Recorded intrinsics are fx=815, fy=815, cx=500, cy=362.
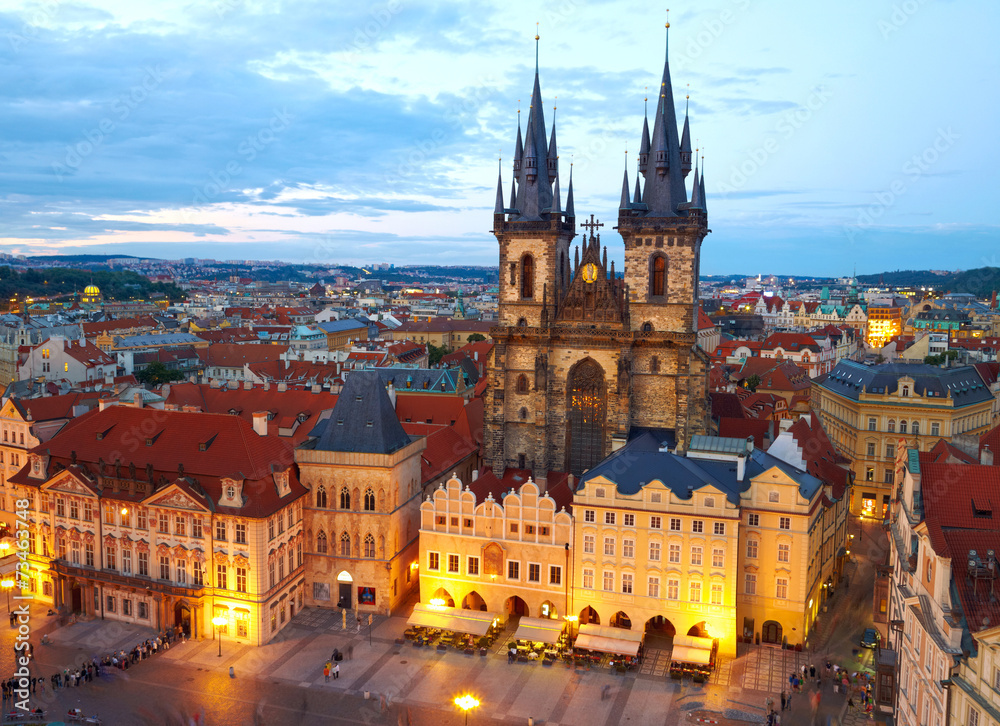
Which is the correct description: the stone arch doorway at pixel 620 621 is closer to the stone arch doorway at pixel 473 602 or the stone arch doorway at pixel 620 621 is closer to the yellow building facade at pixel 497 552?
the yellow building facade at pixel 497 552

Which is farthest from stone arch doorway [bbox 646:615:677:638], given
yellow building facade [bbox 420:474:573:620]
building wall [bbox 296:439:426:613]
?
building wall [bbox 296:439:426:613]

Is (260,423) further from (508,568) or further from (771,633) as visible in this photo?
(771,633)

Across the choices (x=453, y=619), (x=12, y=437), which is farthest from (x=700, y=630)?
(x=12, y=437)

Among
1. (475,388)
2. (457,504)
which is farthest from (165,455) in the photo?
(475,388)

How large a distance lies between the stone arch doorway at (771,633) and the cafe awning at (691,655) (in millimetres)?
6102

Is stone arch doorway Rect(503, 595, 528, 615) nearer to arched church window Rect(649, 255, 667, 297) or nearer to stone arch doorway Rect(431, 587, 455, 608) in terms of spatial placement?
stone arch doorway Rect(431, 587, 455, 608)

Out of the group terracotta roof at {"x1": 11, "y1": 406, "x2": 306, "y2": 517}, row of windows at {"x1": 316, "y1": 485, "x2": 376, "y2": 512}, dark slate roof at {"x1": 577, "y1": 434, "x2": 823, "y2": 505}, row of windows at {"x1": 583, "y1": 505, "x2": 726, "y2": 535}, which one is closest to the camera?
row of windows at {"x1": 583, "y1": 505, "x2": 726, "y2": 535}

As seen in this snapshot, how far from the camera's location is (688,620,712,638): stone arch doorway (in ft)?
177

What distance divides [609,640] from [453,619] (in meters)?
10.7

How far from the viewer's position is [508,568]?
5816 cm

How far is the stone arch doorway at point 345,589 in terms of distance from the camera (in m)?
60.6

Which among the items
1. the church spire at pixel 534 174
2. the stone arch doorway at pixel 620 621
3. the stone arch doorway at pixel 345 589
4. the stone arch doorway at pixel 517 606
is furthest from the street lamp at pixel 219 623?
the church spire at pixel 534 174

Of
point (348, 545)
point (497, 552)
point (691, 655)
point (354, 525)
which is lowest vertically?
point (691, 655)

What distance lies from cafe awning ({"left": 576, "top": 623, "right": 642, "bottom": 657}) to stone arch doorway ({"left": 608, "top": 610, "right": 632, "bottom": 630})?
1154mm
